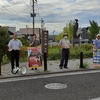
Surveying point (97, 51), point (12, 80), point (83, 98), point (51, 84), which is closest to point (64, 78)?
point (51, 84)

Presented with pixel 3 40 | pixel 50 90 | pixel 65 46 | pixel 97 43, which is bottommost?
pixel 50 90

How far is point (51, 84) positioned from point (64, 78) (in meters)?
1.15

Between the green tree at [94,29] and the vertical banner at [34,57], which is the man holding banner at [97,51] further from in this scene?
the green tree at [94,29]

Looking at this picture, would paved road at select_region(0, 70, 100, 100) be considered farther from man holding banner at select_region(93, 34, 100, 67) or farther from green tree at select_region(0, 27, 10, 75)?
green tree at select_region(0, 27, 10, 75)

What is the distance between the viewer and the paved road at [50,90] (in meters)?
6.29

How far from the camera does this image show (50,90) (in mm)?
6984

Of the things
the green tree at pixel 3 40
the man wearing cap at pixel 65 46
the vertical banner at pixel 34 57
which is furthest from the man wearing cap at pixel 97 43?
the green tree at pixel 3 40

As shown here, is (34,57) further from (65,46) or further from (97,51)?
(97,51)

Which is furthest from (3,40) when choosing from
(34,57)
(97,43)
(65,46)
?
(97,43)

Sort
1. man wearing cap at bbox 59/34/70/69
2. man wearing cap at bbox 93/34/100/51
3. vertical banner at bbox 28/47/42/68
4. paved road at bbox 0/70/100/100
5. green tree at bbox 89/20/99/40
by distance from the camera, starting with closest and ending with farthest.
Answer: paved road at bbox 0/70/100/100
vertical banner at bbox 28/47/42/68
man wearing cap at bbox 59/34/70/69
man wearing cap at bbox 93/34/100/51
green tree at bbox 89/20/99/40

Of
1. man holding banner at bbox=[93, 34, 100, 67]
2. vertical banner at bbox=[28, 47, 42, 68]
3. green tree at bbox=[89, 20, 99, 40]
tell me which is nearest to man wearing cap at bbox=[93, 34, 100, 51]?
man holding banner at bbox=[93, 34, 100, 67]

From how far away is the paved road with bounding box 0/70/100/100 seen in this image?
6.29 meters

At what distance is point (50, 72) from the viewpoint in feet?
33.1

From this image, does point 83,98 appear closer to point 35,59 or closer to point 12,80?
point 12,80
